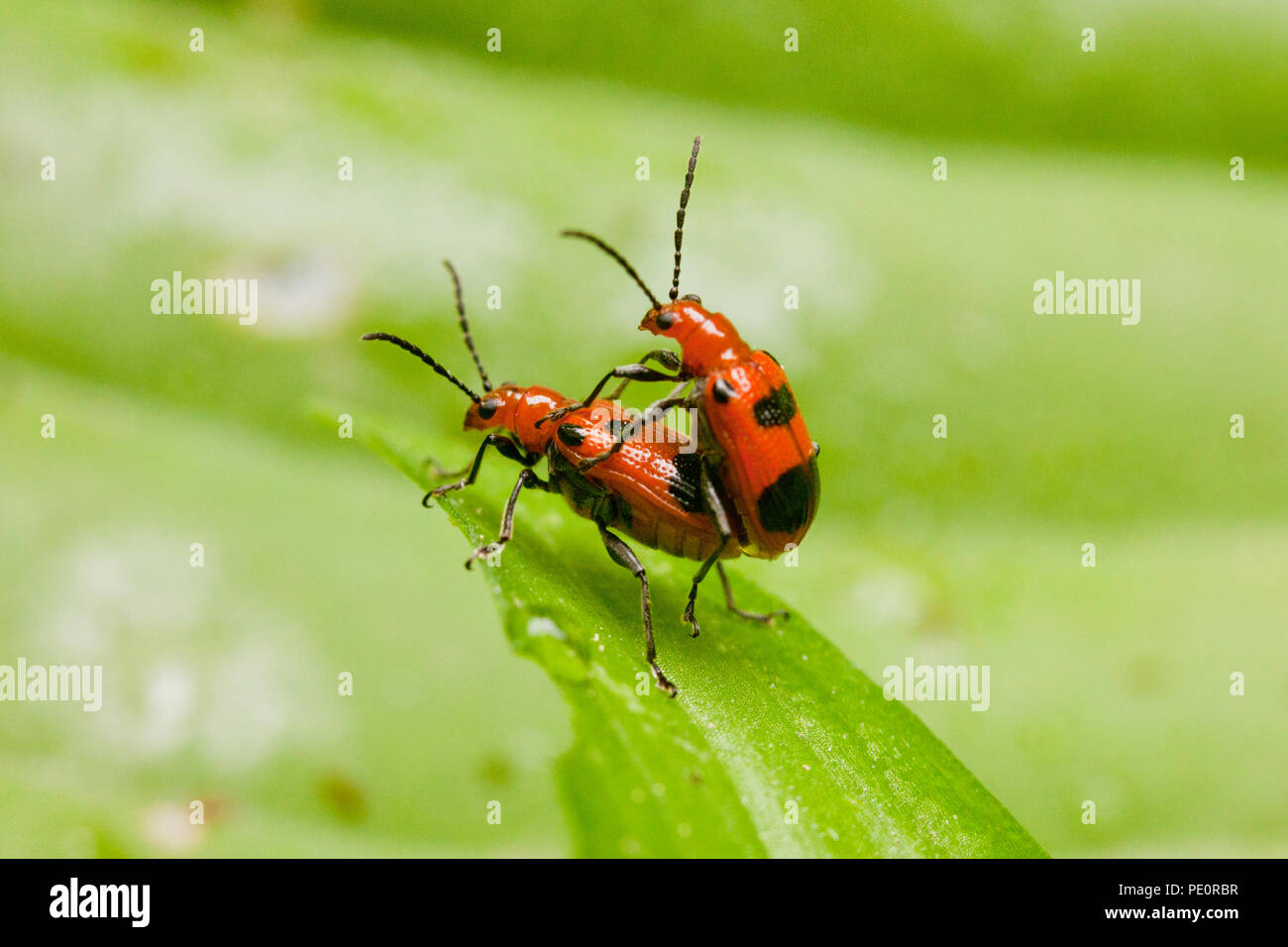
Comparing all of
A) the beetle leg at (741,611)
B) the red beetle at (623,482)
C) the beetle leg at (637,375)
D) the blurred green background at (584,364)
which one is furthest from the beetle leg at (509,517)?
the beetle leg at (741,611)

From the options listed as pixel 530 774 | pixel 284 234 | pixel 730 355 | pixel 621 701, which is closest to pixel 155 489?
pixel 284 234

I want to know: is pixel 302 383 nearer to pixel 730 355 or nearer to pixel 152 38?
pixel 152 38

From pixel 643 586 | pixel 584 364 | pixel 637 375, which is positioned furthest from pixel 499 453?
pixel 584 364

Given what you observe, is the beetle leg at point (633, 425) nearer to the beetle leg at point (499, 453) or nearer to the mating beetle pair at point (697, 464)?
the mating beetle pair at point (697, 464)

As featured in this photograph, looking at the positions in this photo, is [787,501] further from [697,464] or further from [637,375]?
[637,375]

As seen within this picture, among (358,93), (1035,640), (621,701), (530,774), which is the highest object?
(358,93)
